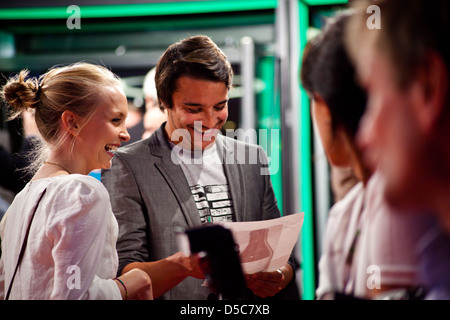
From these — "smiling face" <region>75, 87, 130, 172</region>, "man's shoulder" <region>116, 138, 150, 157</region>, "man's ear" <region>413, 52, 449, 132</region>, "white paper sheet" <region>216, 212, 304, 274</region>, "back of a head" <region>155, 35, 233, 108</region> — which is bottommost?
"white paper sheet" <region>216, 212, 304, 274</region>

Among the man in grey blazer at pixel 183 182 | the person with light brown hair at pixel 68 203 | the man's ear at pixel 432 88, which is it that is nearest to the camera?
the man's ear at pixel 432 88

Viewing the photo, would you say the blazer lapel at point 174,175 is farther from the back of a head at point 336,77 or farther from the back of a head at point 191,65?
the back of a head at point 336,77

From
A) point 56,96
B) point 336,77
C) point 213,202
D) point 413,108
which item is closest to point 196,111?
point 213,202

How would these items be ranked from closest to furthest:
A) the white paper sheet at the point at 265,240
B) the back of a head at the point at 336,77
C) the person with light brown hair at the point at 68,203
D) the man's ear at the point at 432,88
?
1. the man's ear at the point at 432,88
2. the back of a head at the point at 336,77
3. the person with light brown hair at the point at 68,203
4. the white paper sheet at the point at 265,240

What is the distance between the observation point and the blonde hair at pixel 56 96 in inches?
49.0

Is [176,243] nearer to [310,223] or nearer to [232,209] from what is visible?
[232,209]

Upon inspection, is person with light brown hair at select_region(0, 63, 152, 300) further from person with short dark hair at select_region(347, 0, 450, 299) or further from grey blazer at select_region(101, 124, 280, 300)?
person with short dark hair at select_region(347, 0, 450, 299)

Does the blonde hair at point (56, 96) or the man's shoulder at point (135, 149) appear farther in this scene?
the man's shoulder at point (135, 149)

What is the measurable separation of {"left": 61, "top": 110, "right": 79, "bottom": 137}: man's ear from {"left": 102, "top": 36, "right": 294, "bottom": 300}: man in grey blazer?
0.22 meters

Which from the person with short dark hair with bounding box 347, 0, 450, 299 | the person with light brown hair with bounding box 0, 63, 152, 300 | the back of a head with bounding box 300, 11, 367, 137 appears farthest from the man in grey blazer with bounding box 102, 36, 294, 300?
the person with short dark hair with bounding box 347, 0, 450, 299

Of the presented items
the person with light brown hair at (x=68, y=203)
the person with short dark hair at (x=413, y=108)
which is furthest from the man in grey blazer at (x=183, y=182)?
the person with short dark hair at (x=413, y=108)

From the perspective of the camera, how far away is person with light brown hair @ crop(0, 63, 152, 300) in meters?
1.10

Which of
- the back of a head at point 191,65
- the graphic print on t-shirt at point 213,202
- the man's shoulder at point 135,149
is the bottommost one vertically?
the graphic print on t-shirt at point 213,202

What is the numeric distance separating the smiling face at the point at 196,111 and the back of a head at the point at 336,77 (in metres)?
0.43
